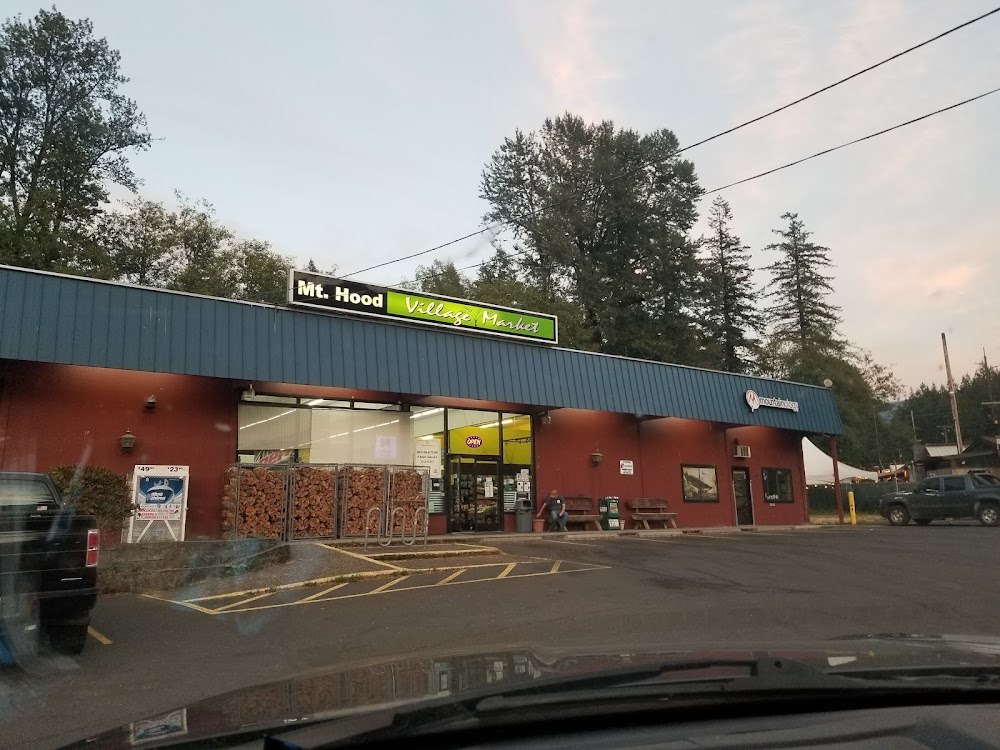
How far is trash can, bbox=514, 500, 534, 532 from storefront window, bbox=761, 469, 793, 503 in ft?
38.8

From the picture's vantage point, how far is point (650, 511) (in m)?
24.3

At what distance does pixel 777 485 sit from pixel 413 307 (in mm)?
17476

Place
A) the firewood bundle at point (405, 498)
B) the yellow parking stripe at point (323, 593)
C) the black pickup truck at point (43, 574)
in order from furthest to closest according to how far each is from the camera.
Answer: the firewood bundle at point (405, 498) → the yellow parking stripe at point (323, 593) → the black pickup truck at point (43, 574)

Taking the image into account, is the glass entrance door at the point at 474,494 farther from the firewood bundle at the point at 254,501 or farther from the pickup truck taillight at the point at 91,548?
the pickup truck taillight at the point at 91,548

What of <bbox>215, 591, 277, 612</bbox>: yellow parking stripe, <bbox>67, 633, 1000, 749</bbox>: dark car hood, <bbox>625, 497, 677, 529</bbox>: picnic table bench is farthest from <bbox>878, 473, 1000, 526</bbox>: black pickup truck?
<bbox>67, 633, 1000, 749</bbox>: dark car hood

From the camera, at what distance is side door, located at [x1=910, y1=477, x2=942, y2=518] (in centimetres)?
2636

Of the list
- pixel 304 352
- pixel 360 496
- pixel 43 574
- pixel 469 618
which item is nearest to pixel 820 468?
pixel 360 496

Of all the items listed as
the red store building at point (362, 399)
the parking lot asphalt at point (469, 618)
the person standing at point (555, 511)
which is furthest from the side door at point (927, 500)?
the parking lot asphalt at point (469, 618)

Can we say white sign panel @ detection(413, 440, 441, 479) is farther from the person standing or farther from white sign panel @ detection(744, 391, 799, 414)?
white sign panel @ detection(744, 391, 799, 414)

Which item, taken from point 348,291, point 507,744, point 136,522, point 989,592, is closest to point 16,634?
point 507,744

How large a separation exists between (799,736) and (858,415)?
63.9 m

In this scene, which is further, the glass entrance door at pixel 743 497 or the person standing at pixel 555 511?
the glass entrance door at pixel 743 497

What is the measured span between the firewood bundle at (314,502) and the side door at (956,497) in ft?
70.9

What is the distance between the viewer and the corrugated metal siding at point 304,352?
46.9ft
